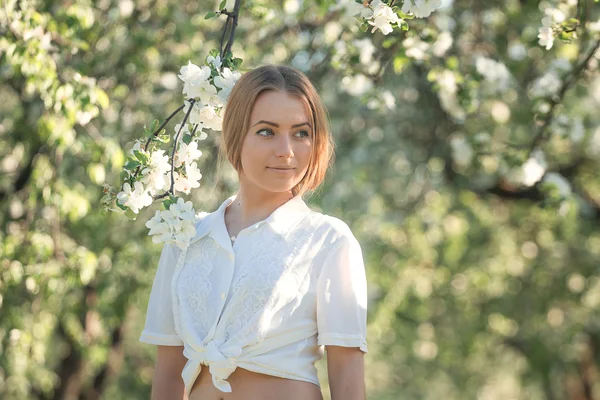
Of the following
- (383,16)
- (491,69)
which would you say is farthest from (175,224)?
(491,69)

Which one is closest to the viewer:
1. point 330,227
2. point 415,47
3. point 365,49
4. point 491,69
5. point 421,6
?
point 330,227

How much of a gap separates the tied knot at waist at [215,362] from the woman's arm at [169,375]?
16cm

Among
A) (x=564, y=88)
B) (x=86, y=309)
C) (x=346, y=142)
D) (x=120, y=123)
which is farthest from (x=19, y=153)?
(x=564, y=88)

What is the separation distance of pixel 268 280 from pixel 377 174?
15.0ft

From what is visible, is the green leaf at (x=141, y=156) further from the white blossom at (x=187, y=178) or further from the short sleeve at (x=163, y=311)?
the short sleeve at (x=163, y=311)

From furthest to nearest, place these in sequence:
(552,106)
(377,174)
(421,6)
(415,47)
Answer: (377,174), (552,106), (415,47), (421,6)

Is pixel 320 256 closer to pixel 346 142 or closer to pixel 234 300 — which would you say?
pixel 234 300

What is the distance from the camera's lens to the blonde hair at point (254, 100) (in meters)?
2.28

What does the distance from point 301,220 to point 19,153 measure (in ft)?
11.7

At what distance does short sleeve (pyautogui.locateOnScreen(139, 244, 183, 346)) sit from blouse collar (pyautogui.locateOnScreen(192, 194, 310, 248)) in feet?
0.36

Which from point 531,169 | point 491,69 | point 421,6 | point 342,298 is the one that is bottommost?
point 531,169

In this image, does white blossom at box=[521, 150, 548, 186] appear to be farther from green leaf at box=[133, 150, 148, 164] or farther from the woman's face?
green leaf at box=[133, 150, 148, 164]

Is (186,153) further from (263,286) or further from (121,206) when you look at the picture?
(263,286)

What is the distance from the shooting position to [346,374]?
216 cm
